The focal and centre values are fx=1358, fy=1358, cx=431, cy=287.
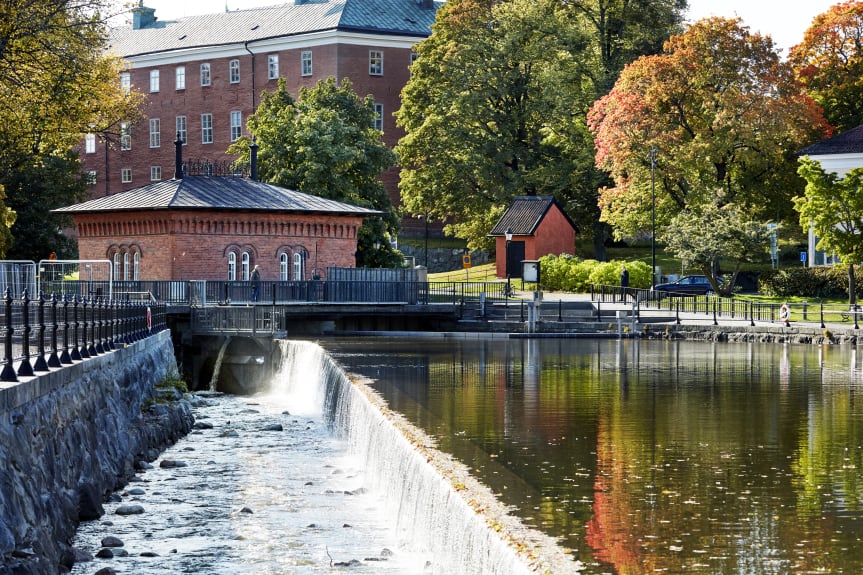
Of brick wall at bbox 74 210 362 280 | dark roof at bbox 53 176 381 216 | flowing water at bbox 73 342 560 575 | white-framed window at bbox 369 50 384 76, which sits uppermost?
white-framed window at bbox 369 50 384 76

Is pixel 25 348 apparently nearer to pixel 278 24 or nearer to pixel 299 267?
pixel 299 267

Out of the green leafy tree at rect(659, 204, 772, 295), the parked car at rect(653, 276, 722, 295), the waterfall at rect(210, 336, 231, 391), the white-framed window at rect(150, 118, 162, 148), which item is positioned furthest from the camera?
the white-framed window at rect(150, 118, 162, 148)

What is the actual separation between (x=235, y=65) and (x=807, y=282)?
49.7 metres

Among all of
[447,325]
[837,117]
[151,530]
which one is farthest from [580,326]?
[151,530]

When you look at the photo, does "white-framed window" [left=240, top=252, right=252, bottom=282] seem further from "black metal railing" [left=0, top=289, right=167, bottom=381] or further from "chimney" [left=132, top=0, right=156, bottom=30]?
"chimney" [left=132, top=0, right=156, bottom=30]

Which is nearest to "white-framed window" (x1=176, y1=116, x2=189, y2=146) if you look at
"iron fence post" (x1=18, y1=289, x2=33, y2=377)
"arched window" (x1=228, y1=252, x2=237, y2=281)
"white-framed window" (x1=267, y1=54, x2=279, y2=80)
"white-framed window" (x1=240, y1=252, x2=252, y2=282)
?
"white-framed window" (x1=267, y1=54, x2=279, y2=80)

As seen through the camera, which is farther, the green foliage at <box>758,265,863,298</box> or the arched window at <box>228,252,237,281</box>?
the green foliage at <box>758,265,863,298</box>

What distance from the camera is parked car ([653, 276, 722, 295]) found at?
6569 centimetres

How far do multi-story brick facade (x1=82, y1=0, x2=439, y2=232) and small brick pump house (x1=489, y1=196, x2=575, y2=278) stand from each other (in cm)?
1966

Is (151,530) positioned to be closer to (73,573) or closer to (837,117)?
(73,573)

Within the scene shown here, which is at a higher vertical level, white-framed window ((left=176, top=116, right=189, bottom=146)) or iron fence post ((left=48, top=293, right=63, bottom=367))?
white-framed window ((left=176, top=116, right=189, bottom=146))

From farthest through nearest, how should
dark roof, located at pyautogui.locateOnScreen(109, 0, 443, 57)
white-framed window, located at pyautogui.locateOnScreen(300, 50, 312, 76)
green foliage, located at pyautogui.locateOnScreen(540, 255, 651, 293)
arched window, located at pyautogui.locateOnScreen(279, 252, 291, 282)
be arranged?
1. white-framed window, located at pyautogui.locateOnScreen(300, 50, 312, 76)
2. dark roof, located at pyautogui.locateOnScreen(109, 0, 443, 57)
3. green foliage, located at pyautogui.locateOnScreen(540, 255, 651, 293)
4. arched window, located at pyautogui.locateOnScreen(279, 252, 291, 282)

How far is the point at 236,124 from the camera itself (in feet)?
320

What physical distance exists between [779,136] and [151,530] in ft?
170
